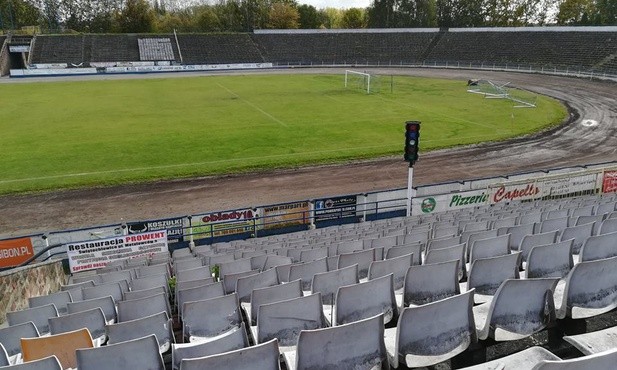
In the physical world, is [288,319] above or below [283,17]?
below

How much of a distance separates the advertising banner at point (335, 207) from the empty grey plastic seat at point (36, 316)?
39.4ft

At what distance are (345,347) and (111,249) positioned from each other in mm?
13382

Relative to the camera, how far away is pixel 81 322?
6348 millimetres

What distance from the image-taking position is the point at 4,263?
49.2 ft

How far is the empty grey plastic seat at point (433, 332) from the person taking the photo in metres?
4.14

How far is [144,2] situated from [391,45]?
58.6 m

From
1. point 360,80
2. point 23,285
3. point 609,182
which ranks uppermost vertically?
point 360,80

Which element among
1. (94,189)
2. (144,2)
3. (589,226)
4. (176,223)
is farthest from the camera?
(144,2)

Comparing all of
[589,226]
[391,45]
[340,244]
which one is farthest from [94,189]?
[391,45]

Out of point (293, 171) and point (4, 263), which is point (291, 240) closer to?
point (4, 263)

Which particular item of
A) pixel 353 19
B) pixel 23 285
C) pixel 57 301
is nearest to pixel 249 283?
pixel 57 301

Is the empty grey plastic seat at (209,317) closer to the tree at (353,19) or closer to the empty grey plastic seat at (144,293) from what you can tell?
the empty grey plastic seat at (144,293)

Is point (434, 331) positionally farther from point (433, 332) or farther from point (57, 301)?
point (57, 301)

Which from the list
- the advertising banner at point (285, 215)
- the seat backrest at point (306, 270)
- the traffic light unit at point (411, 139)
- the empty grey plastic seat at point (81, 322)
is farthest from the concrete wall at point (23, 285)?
the traffic light unit at point (411, 139)
